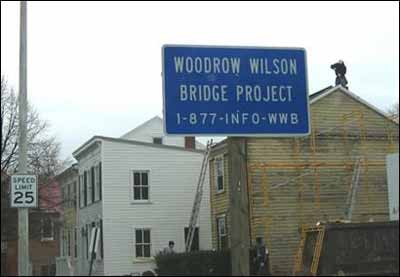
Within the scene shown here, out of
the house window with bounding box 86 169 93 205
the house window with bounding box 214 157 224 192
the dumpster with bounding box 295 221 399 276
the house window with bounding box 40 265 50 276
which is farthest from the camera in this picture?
the house window with bounding box 40 265 50 276

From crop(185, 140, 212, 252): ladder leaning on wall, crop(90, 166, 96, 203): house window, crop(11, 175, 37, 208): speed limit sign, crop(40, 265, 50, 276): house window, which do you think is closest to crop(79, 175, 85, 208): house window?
crop(90, 166, 96, 203): house window

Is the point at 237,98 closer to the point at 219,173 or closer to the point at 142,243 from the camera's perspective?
the point at 219,173

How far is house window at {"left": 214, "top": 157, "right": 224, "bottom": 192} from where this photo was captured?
35188mm

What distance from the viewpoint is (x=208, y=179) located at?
124 feet

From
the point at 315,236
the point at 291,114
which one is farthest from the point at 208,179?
the point at 291,114

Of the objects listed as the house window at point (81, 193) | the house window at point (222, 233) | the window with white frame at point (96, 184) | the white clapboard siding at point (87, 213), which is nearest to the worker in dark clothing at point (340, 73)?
the house window at point (222, 233)

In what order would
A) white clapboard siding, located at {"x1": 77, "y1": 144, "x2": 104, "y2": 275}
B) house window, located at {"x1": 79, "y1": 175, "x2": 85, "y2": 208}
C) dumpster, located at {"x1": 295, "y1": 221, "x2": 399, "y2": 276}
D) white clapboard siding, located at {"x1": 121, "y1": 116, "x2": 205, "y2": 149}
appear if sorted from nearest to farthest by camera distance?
1. dumpster, located at {"x1": 295, "y1": 221, "x2": 399, "y2": 276}
2. white clapboard siding, located at {"x1": 77, "y1": 144, "x2": 104, "y2": 275}
3. house window, located at {"x1": 79, "y1": 175, "x2": 85, "y2": 208}
4. white clapboard siding, located at {"x1": 121, "y1": 116, "x2": 205, "y2": 149}

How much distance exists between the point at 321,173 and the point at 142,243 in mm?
10047

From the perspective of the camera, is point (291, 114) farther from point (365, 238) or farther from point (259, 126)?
point (365, 238)

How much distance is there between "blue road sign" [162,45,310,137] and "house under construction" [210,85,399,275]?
23.5m

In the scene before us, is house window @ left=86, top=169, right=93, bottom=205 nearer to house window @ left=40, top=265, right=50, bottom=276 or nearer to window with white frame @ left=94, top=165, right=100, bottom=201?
window with white frame @ left=94, top=165, right=100, bottom=201

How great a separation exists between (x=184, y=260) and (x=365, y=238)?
29.5 ft

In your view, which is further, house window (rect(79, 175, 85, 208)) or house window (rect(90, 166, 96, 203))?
house window (rect(79, 175, 85, 208))

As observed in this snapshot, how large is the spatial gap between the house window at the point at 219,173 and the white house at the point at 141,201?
2.01 metres
